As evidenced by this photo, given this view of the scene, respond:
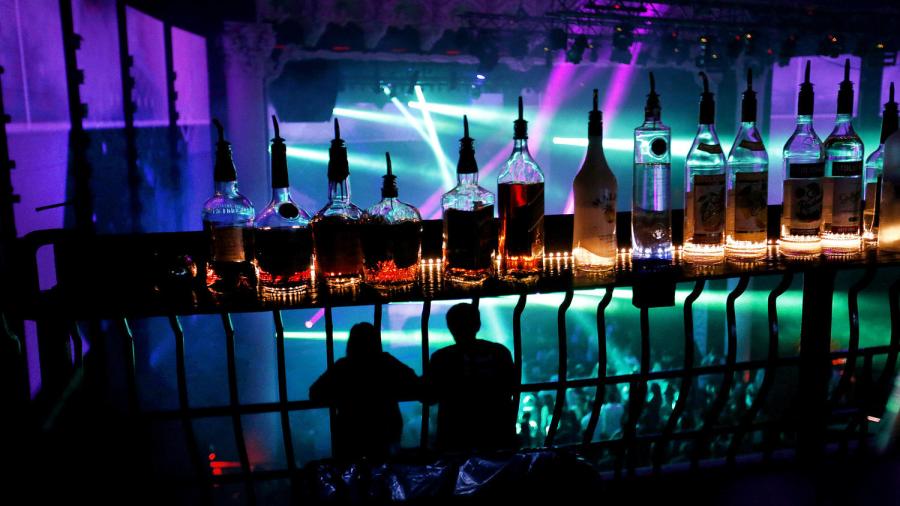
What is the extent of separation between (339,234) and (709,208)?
0.61 metres

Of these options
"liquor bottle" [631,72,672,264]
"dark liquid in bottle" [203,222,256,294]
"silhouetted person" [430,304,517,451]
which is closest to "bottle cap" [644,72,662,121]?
"liquor bottle" [631,72,672,264]

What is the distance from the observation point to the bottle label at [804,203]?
1145 millimetres

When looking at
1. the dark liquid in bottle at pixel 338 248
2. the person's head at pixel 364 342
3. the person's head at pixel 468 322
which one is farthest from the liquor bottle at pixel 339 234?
the person's head at pixel 468 322

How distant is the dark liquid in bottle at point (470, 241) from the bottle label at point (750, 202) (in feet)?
1.37

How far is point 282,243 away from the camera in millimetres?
1045

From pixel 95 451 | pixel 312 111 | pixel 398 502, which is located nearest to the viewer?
pixel 398 502

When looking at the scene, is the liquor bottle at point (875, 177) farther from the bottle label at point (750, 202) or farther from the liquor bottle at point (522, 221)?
the liquor bottle at point (522, 221)

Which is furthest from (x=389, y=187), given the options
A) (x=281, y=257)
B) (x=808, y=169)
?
(x=808, y=169)

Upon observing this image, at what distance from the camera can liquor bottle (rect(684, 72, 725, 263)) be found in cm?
113

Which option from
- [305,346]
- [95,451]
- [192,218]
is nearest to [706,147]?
[95,451]

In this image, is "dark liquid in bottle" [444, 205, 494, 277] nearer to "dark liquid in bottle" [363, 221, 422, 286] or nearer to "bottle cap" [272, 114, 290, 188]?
"dark liquid in bottle" [363, 221, 422, 286]

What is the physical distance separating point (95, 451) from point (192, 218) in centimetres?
490

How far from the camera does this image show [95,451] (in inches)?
39.2

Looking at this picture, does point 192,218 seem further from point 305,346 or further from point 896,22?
point 896,22
